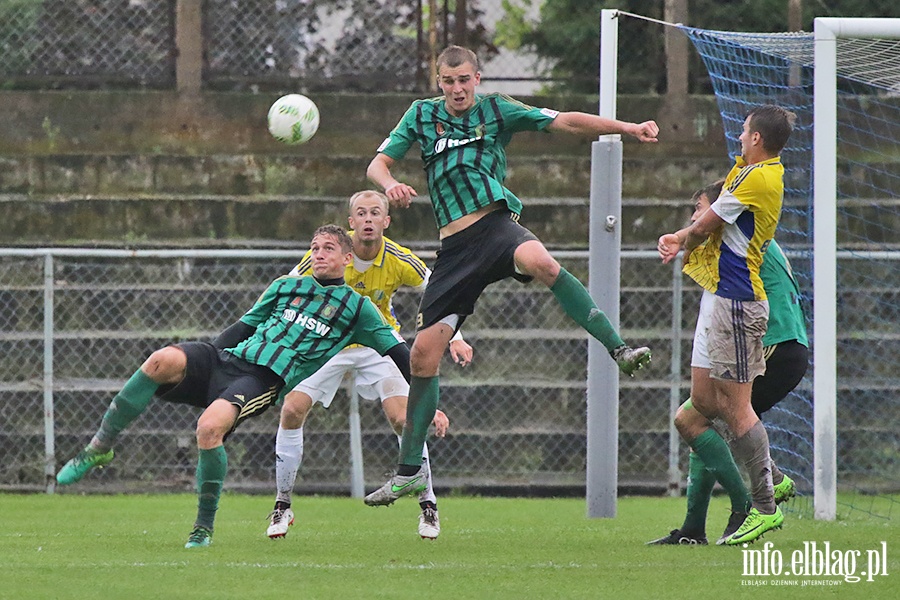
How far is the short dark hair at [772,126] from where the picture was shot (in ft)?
19.5

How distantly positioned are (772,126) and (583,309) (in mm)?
1187

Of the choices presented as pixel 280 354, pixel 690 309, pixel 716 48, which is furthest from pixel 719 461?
pixel 690 309

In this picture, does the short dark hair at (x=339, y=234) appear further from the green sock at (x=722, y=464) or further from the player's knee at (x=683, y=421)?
the green sock at (x=722, y=464)

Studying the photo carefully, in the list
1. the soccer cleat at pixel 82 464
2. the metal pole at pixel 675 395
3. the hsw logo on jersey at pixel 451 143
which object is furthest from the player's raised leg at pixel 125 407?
the metal pole at pixel 675 395

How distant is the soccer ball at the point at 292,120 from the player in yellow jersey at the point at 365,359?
61 centimetres

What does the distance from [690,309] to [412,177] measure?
8.76 feet

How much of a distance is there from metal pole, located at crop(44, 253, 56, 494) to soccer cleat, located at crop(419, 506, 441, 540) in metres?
4.13

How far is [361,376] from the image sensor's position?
7.58m

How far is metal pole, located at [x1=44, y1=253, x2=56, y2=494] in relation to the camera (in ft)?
32.5

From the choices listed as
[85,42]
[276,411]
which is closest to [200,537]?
[276,411]

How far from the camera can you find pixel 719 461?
20.7ft

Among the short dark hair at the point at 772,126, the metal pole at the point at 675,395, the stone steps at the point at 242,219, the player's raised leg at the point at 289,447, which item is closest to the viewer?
the short dark hair at the point at 772,126

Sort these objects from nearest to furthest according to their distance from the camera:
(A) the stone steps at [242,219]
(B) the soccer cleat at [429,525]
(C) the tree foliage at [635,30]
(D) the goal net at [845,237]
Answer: (B) the soccer cleat at [429,525], (D) the goal net at [845,237], (A) the stone steps at [242,219], (C) the tree foliage at [635,30]

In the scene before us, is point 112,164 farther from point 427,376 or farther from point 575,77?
point 427,376
